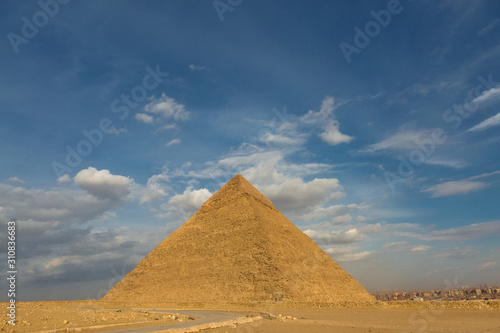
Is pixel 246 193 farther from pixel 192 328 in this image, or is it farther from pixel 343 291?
pixel 192 328

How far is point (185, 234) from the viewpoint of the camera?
63.9 m

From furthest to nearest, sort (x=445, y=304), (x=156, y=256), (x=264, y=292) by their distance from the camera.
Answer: (x=156, y=256)
(x=264, y=292)
(x=445, y=304)

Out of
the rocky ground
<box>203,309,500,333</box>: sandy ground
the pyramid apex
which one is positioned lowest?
<box>203,309,500,333</box>: sandy ground

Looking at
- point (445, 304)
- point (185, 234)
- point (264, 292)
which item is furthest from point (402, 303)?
point (185, 234)

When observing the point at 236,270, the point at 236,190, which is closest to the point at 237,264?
the point at 236,270

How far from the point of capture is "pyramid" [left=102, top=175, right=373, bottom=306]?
4503cm

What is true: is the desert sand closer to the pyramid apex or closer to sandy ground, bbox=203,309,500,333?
the pyramid apex

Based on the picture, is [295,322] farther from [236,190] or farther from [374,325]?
[236,190]

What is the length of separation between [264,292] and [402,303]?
15830mm

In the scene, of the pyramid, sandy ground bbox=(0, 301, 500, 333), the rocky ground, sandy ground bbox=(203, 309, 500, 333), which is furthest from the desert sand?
the rocky ground

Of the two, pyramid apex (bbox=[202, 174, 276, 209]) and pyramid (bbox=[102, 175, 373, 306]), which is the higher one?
pyramid apex (bbox=[202, 174, 276, 209])

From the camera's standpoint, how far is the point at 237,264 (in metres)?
50.0

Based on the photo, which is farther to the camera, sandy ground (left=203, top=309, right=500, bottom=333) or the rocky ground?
sandy ground (left=203, top=309, right=500, bottom=333)

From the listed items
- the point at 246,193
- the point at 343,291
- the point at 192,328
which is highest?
the point at 246,193
